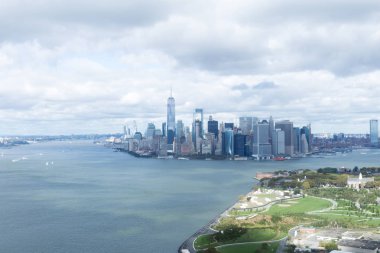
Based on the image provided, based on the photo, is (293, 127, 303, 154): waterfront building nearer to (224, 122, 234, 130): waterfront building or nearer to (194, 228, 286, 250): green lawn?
(224, 122, 234, 130): waterfront building

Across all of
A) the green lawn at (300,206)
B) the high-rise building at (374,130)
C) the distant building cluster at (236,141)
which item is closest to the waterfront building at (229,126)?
the distant building cluster at (236,141)

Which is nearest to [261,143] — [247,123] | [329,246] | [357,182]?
[247,123]

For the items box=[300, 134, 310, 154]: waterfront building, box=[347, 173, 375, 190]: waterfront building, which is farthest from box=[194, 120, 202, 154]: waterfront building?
box=[347, 173, 375, 190]: waterfront building

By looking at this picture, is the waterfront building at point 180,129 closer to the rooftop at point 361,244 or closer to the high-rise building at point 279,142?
the high-rise building at point 279,142

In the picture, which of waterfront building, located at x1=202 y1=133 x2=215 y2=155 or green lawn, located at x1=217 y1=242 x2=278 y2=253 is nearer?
green lawn, located at x1=217 y1=242 x2=278 y2=253

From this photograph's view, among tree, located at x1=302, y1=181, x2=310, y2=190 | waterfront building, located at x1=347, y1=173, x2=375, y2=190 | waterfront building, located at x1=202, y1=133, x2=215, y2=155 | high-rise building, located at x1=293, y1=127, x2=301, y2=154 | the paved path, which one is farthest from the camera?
high-rise building, located at x1=293, y1=127, x2=301, y2=154

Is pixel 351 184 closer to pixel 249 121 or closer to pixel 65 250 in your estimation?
pixel 65 250

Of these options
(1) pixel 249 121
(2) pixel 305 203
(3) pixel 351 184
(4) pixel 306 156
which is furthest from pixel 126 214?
(1) pixel 249 121
